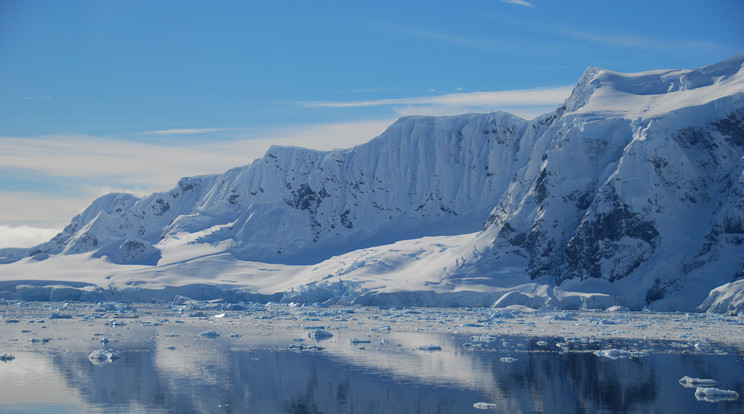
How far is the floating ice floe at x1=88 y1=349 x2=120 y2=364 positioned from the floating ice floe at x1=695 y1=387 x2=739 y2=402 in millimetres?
23358

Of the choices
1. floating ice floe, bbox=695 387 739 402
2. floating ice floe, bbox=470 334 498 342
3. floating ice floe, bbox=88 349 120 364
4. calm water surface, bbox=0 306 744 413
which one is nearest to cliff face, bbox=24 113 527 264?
floating ice floe, bbox=470 334 498 342

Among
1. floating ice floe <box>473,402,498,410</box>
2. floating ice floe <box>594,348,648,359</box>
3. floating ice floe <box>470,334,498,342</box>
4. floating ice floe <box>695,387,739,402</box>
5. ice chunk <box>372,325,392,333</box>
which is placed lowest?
floating ice floe <box>695,387,739,402</box>

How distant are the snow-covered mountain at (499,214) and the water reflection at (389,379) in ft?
108

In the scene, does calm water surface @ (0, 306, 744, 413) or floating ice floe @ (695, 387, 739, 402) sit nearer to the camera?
calm water surface @ (0, 306, 744, 413)

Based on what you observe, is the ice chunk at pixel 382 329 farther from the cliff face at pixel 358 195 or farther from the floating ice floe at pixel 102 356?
the cliff face at pixel 358 195

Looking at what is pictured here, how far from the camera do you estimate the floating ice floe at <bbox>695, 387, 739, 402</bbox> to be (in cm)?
2738

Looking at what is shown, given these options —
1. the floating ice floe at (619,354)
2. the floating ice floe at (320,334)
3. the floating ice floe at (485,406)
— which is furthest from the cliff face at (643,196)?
the floating ice floe at (485,406)

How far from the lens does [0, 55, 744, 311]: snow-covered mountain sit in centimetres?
7838

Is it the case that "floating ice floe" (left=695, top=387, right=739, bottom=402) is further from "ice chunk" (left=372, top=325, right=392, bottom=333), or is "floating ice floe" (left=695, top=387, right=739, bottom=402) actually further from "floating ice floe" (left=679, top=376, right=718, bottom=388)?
"ice chunk" (left=372, top=325, right=392, bottom=333)

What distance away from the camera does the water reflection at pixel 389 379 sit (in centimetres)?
2642

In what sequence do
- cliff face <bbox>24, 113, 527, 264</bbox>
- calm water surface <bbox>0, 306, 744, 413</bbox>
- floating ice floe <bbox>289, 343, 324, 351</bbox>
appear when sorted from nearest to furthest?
calm water surface <bbox>0, 306, 744, 413</bbox> < floating ice floe <bbox>289, 343, 324, 351</bbox> < cliff face <bbox>24, 113, 527, 264</bbox>

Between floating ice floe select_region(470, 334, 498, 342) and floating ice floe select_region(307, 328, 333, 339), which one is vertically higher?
floating ice floe select_region(307, 328, 333, 339)

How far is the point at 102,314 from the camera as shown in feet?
214

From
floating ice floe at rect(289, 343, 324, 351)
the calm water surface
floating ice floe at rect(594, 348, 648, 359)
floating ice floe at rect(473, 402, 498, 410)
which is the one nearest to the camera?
floating ice floe at rect(473, 402, 498, 410)
